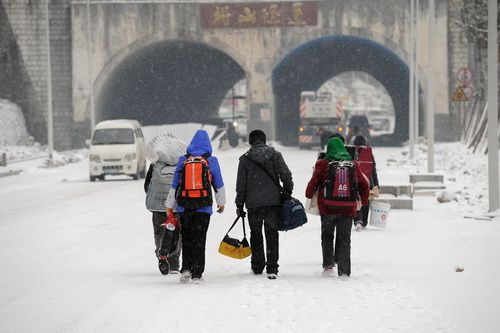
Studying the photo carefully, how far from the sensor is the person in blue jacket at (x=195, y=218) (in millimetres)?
11680

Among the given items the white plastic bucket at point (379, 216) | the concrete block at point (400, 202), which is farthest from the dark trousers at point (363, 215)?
the concrete block at point (400, 202)

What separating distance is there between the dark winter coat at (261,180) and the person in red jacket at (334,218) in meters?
0.34

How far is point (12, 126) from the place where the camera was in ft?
181

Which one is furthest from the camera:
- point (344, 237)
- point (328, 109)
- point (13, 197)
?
point (328, 109)

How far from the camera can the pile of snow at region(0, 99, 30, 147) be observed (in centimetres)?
5437

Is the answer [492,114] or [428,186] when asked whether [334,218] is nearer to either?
[492,114]

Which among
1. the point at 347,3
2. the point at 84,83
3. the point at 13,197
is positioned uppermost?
the point at 347,3

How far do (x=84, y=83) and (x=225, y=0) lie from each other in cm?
868

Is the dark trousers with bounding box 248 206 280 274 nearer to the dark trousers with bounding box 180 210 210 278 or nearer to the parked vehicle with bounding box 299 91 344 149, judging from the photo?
A: the dark trousers with bounding box 180 210 210 278

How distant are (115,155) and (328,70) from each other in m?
40.2

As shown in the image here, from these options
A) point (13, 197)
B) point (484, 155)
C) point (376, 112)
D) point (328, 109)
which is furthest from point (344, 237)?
point (376, 112)

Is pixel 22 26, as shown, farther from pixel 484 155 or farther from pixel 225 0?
pixel 484 155

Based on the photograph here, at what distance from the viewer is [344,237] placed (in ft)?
39.1

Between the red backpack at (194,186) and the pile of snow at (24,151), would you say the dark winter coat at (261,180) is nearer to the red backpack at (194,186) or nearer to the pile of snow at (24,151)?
the red backpack at (194,186)
